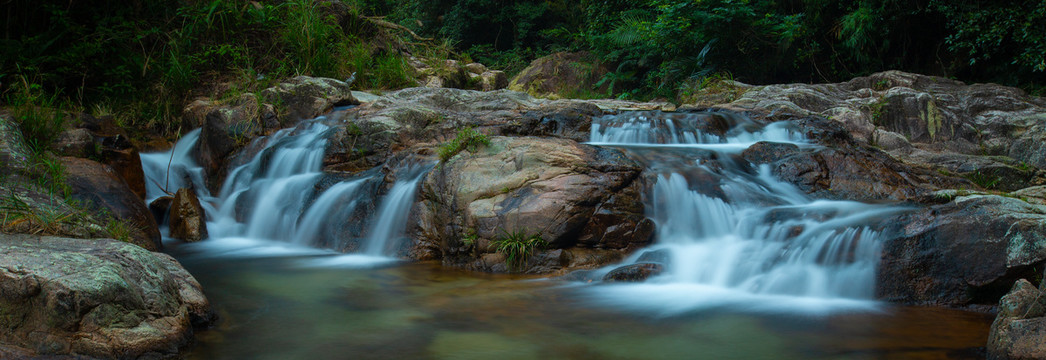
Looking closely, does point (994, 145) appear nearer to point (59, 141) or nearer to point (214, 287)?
point (214, 287)

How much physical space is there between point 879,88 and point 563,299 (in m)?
8.20

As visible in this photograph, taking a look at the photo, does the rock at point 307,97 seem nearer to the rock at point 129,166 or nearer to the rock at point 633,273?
the rock at point 129,166

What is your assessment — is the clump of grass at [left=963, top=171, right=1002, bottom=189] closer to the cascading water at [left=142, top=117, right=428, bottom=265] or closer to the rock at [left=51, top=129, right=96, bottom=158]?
the cascading water at [left=142, top=117, right=428, bottom=265]

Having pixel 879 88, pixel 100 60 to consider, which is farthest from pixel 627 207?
pixel 100 60

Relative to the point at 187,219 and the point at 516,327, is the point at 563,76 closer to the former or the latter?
the point at 187,219

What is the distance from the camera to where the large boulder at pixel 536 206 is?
16.6 ft

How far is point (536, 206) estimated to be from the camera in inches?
201

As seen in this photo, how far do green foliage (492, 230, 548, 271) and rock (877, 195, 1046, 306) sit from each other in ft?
8.00

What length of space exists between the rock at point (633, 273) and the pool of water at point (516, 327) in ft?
1.11

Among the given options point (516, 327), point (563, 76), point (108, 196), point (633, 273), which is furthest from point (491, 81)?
point (516, 327)

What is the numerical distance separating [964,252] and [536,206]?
9.60 feet

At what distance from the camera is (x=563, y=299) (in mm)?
4219

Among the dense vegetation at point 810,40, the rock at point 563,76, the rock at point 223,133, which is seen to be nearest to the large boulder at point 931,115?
the dense vegetation at point 810,40

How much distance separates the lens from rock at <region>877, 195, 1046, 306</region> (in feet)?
12.4
